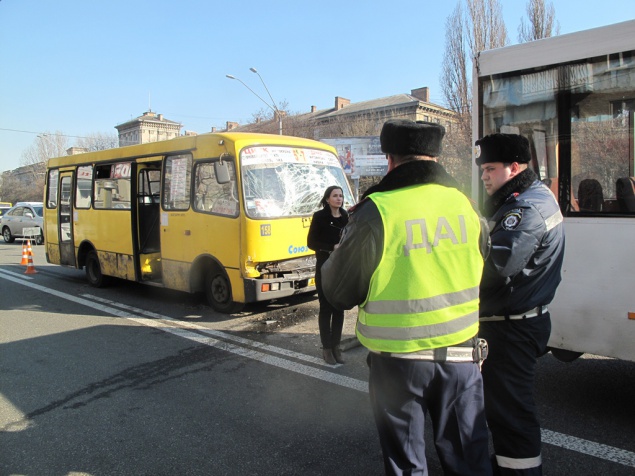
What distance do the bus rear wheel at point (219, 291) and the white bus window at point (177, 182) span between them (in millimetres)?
1197

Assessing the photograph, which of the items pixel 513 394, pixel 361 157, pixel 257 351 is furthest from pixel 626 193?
pixel 361 157

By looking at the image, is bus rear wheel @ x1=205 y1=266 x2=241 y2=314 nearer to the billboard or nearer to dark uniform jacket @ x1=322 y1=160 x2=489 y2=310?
dark uniform jacket @ x1=322 y1=160 x2=489 y2=310

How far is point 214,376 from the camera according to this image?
4.95m

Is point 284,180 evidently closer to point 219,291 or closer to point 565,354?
point 219,291

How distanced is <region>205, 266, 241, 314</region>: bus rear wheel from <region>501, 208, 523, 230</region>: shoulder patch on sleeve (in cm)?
517

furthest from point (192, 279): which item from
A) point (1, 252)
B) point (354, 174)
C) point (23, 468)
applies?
point (354, 174)

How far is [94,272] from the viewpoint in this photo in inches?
404

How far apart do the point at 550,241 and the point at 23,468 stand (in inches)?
146

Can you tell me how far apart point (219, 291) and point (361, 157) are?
67.6ft

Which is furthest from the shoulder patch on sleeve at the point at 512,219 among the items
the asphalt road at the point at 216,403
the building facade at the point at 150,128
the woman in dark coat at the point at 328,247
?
the building facade at the point at 150,128

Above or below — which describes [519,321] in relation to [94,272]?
above

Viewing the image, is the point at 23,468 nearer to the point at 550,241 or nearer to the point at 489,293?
the point at 489,293

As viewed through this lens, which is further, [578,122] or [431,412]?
[578,122]

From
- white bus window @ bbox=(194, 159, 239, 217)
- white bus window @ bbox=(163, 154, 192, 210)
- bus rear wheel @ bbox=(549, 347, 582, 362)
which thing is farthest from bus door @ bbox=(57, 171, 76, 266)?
bus rear wheel @ bbox=(549, 347, 582, 362)
